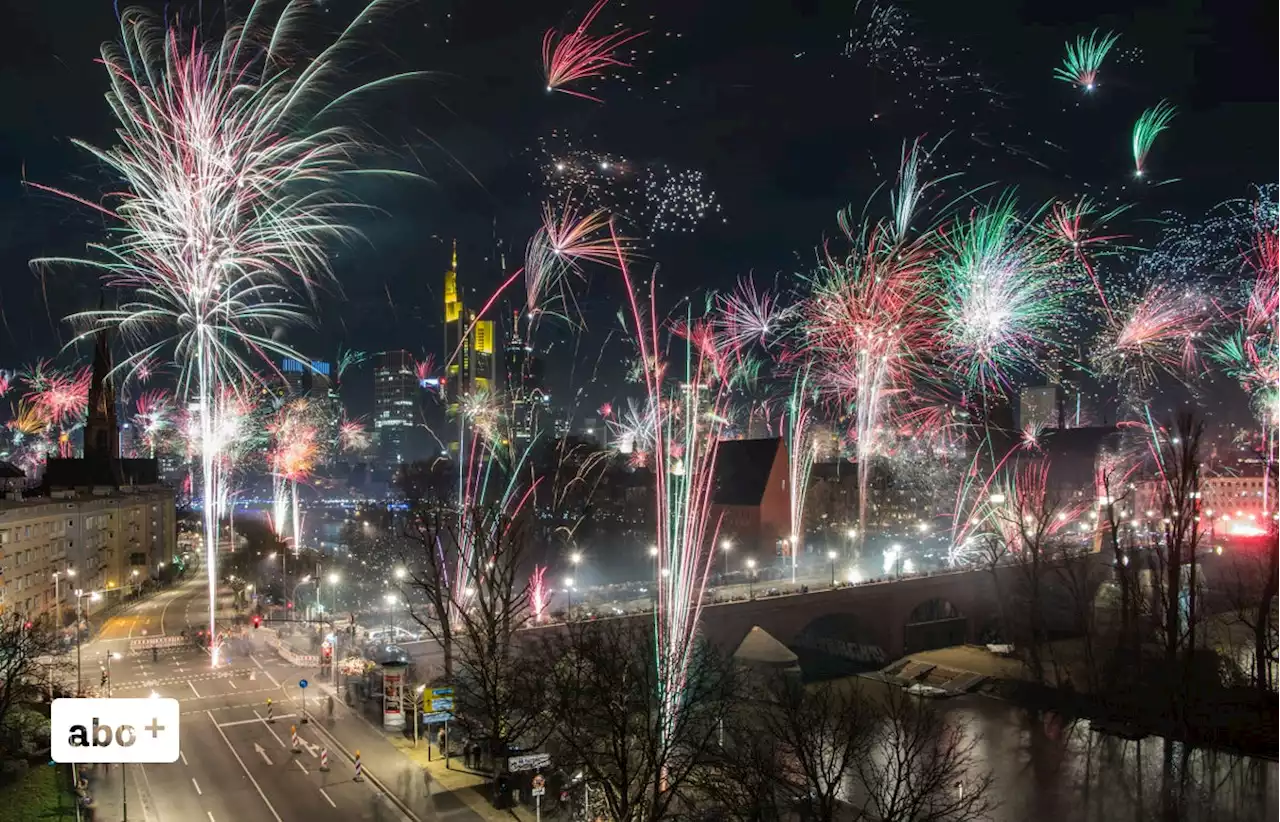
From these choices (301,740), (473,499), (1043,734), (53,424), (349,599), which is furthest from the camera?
(53,424)

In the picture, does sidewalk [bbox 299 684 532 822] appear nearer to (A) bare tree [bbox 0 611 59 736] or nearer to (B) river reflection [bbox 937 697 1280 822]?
(A) bare tree [bbox 0 611 59 736]

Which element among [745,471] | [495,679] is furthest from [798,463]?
[495,679]

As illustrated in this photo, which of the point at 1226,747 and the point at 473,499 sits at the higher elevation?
the point at 473,499

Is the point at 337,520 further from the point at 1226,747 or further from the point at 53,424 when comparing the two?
the point at 1226,747

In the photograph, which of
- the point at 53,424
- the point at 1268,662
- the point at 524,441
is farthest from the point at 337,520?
the point at 1268,662

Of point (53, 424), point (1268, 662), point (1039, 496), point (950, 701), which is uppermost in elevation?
point (53, 424)

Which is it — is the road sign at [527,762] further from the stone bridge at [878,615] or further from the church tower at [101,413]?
the church tower at [101,413]

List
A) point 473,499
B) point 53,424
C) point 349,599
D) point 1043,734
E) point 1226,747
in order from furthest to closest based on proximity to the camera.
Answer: point 53,424 → point 349,599 → point 473,499 → point 1043,734 → point 1226,747
